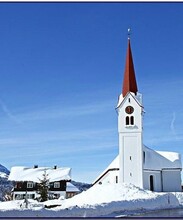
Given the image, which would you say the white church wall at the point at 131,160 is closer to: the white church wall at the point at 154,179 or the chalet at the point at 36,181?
the white church wall at the point at 154,179

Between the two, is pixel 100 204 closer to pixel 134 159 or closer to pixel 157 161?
pixel 134 159

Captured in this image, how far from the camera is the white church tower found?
1855 cm

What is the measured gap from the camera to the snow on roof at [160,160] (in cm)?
1951

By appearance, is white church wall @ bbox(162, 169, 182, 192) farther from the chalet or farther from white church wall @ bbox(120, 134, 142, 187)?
the chalet

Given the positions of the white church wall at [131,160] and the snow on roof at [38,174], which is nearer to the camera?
the snow on roof at [38,174]

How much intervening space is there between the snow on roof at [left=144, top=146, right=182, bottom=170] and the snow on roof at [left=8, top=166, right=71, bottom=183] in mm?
3874

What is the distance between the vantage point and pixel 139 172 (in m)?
18.5

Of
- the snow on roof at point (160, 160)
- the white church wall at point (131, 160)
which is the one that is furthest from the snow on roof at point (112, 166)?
the snow on roof at point (160, 160)

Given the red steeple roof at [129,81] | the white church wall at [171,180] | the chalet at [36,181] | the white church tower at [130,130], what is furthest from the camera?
the white church wall at [171,180]

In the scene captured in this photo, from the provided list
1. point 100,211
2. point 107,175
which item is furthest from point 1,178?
point 100,211

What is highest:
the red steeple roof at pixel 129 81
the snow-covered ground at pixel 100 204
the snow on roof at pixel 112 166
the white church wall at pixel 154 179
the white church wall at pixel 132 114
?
the red steeple roof at pixel 129 81

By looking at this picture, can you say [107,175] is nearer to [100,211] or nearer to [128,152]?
[128,152]

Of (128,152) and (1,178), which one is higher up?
(128,152)

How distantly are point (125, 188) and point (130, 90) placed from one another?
6.26 metres
